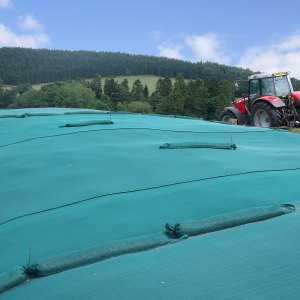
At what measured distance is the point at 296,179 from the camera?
2.32 meters

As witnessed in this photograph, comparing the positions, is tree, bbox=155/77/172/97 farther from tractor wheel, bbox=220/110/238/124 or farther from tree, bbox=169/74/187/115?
tractor wheel, bbox=220/110/238/124

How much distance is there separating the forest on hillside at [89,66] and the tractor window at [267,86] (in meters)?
30.1

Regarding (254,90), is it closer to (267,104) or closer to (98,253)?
(267,104)

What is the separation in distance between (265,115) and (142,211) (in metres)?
8.24

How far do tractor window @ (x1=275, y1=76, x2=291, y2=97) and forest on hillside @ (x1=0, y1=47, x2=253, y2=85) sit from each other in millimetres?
29879

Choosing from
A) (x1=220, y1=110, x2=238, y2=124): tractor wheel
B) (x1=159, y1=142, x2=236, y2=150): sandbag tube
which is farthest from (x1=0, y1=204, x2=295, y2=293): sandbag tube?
(x1=220, y1=110, x2=238, y2=124): tractor wheel

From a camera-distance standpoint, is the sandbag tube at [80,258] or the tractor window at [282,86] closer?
the sandbag tube at [80,258]

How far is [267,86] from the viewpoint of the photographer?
33.2 feet

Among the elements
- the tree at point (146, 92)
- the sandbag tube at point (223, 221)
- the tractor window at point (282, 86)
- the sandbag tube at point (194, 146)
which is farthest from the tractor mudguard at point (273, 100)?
the tree at point (146, 92)

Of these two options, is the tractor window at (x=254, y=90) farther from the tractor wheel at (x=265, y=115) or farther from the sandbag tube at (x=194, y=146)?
the sandbag tube at (x=194, y=146)

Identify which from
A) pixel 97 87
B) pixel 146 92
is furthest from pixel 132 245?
pixel 146 92

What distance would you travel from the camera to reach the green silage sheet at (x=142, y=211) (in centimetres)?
123

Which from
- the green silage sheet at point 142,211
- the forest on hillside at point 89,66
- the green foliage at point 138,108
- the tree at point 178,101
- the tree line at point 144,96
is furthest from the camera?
the forest on hillside at point 89,66

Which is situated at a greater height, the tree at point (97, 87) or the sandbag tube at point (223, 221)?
the tree at point (97, 87)
